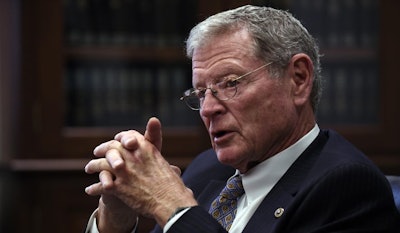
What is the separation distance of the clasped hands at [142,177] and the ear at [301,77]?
374 millimetres

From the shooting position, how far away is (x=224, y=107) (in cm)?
192

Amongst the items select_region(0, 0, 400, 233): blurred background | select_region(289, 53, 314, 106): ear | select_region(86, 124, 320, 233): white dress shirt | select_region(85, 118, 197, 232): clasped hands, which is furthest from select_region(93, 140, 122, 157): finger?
select_region(0, 0, 400, 233): blurred background

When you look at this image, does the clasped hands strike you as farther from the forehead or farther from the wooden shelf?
the wooden shelf

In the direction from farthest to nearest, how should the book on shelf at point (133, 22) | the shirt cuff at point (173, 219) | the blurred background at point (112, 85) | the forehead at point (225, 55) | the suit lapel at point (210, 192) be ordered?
the book on shelf at point (133, 22)
the blurred background at point (112, 85)
the suit lapel at point (210, 192)
the forehead at point (225, 55)
the shirt cuff at point (173, 219)

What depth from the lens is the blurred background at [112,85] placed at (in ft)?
11.8

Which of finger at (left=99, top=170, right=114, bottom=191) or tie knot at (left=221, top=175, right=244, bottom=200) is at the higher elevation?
finger at (left=99, top=170, right=114, bottom=191)

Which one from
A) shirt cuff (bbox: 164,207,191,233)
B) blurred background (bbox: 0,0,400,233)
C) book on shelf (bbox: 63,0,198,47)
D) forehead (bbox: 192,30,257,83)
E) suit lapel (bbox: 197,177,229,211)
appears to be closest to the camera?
shirt cuff (bbox: 164,207,191,233)

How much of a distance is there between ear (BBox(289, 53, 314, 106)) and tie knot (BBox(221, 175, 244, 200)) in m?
0.26

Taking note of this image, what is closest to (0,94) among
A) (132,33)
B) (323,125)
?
(132,33)

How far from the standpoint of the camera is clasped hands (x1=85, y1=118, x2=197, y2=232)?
172cm

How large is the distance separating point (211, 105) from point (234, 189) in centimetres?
24

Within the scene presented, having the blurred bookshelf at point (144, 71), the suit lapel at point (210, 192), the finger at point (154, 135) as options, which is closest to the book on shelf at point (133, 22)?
the blurred bookshelf at point (144, 71)

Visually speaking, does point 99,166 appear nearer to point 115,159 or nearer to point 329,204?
point 115,159

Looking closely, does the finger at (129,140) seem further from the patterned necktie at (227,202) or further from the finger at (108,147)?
the patterned necktie at (227,202)
